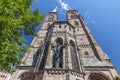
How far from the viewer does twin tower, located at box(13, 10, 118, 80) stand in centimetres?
1810

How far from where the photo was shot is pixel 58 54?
795 inches

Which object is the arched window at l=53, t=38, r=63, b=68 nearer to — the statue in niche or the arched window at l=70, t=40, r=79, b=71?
the statue in niche

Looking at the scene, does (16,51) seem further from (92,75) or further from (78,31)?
(78,31)

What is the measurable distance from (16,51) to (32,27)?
7.26ft

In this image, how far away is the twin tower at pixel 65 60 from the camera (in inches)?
713

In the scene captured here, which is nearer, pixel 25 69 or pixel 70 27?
pixel 25 69

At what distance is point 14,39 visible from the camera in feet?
33.3

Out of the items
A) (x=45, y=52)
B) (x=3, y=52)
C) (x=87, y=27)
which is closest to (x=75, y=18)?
(x=87, y=27)

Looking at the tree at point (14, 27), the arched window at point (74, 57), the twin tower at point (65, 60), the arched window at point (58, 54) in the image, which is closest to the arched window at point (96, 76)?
the twin tower at point (65, 60)

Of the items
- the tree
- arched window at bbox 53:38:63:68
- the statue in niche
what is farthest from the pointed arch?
the tree

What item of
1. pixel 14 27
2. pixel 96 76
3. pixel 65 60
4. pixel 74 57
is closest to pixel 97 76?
pixel 96 76

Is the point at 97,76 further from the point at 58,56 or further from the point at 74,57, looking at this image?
the point at 58,56

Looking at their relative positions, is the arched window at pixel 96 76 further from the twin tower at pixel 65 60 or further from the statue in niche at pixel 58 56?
the statue in niche at pixel 58 56

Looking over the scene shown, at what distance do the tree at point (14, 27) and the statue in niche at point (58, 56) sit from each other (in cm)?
812
